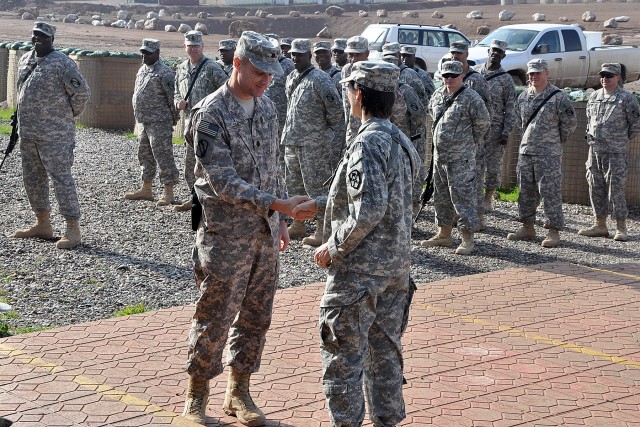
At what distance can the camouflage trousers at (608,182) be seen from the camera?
41.6 ft

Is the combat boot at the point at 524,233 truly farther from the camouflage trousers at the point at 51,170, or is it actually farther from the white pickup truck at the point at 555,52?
the white pickup truck at the point at 555,52

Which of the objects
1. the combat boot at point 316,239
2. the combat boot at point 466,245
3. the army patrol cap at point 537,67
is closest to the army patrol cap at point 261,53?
the combat boot at point 316,239

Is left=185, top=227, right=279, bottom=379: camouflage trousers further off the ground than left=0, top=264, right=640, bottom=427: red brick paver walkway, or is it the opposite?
left=185, top=227, right=279, bottom=379: camouflage trousers


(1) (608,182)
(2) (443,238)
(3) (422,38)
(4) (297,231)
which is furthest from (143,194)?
(3) (422,38)

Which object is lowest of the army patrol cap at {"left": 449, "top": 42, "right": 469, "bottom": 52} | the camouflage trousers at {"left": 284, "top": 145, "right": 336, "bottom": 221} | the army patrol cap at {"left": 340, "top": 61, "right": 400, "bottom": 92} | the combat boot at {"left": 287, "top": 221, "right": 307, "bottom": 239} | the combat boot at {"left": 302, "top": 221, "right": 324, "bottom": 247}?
the combat boot at {"left": 287, "top": 221, "right": 307, "bottom": 239}

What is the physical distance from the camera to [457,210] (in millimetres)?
11227

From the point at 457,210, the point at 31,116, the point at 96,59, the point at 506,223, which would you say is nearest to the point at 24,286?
the point at 31,116

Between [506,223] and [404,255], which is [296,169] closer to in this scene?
[506,223]

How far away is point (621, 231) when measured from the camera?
12742 mm

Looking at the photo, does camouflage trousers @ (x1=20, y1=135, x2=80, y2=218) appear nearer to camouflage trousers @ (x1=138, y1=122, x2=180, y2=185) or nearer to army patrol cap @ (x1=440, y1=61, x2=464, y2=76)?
camouflage trousers @ (x1=138, y1=122, x2=180, y2=185)

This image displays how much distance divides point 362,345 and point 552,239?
23.3ft


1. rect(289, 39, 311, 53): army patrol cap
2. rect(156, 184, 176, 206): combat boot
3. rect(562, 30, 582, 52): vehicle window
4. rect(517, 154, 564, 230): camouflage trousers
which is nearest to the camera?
rect(289, 39, 311, 53): army patrol cap

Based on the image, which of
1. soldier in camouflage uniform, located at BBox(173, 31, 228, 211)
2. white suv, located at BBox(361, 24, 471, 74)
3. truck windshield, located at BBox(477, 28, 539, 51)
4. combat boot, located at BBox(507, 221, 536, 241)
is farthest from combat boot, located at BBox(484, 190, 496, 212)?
white suv, located at BBox(361, 24, 471, 74)

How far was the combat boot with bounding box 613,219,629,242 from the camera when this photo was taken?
12.7m
